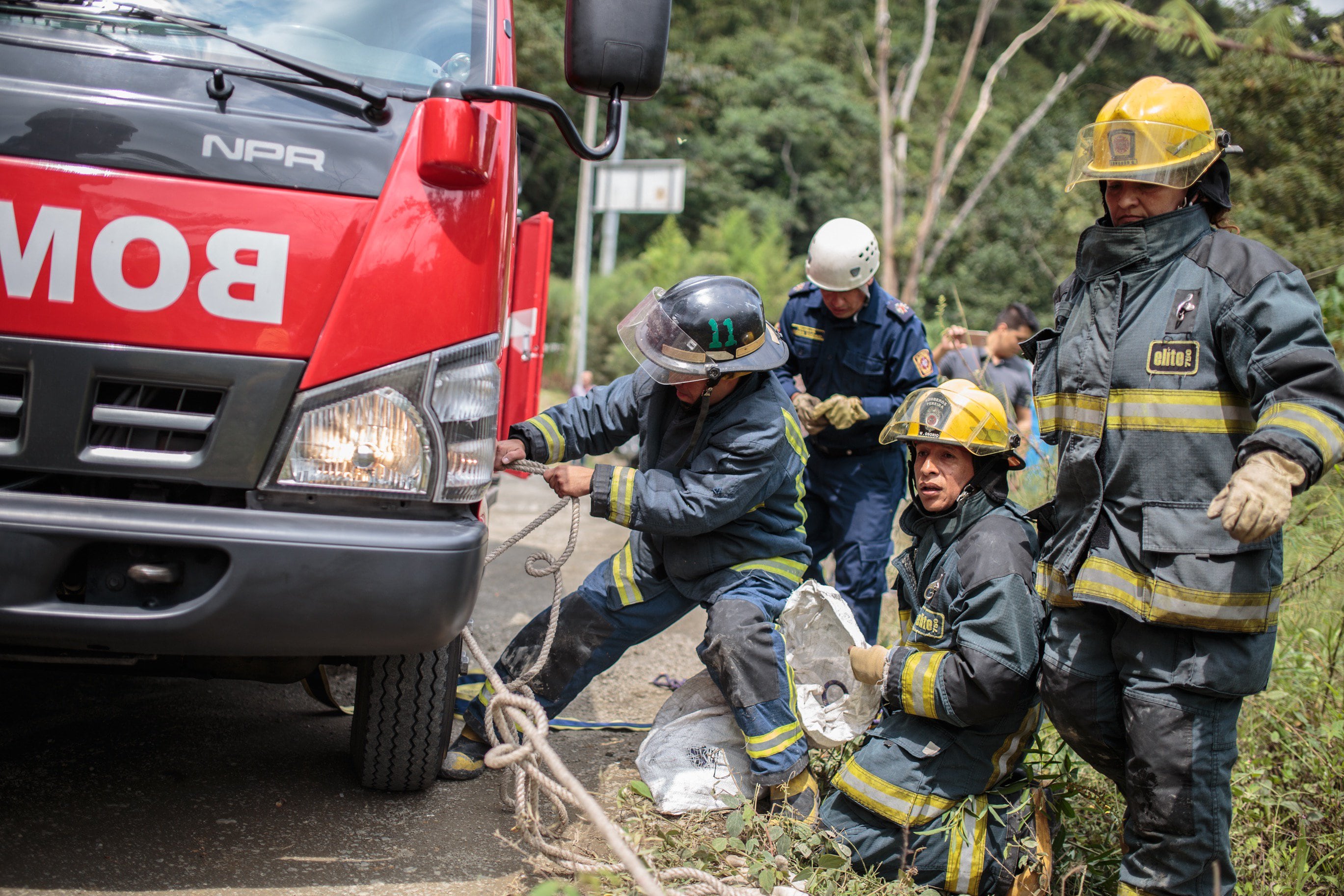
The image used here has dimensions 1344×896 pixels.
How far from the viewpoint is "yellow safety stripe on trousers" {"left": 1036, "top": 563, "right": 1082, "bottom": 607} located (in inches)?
99.0

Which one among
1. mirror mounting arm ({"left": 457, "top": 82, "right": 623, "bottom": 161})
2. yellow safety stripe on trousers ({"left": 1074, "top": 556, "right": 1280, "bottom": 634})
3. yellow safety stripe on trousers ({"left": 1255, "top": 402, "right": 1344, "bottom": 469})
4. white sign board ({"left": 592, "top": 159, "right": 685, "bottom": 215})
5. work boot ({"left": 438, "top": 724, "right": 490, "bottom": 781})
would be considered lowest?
work boot ({"left": 438, "top": 724, "right": 490, "bottom": 781})

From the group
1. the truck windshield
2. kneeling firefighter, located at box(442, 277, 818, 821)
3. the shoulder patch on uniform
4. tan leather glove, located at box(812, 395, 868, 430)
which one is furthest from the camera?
the shoulder patch on uniform

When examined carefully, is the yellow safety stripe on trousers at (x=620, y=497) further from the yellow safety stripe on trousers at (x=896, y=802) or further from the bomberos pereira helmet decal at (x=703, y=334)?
the yellow safety stripe on trousers at (x=896, y=802)

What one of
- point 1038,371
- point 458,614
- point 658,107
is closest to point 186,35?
point 458,614

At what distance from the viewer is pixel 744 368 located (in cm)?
303

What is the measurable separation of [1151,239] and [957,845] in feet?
4.97

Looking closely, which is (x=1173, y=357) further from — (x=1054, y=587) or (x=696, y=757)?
(x=696, y=757)

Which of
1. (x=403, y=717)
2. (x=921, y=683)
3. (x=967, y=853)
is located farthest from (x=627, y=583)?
(x=967, y=853)

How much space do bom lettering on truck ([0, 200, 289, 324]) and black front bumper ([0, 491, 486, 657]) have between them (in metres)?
0.40

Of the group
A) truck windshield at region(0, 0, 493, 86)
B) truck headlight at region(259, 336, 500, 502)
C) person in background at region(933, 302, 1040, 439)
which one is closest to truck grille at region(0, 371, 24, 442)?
truck headlight at region(259, 336, 500, 502)

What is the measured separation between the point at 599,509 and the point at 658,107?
34.0 m

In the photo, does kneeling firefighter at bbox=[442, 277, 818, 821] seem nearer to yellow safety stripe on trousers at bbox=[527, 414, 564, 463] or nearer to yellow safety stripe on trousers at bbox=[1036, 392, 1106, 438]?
yellow safety stripe on trousers at bbox=[527, 414, 564, 463]

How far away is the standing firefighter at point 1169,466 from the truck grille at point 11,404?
226cm

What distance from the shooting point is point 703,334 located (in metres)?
3.00
